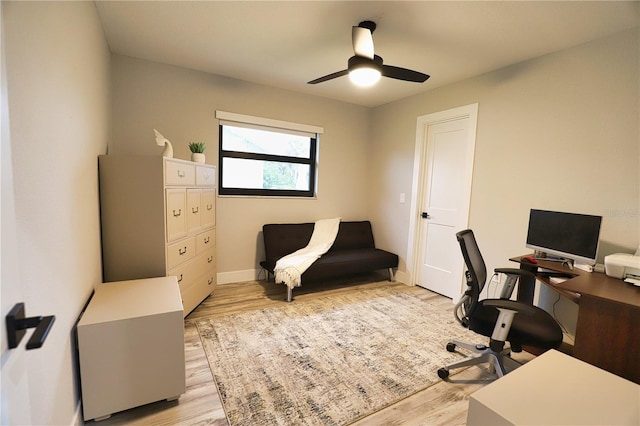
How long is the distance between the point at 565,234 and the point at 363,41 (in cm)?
208

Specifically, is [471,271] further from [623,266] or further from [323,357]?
[323,357]

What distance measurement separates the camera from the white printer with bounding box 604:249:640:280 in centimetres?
183

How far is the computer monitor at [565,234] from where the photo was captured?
2080mm

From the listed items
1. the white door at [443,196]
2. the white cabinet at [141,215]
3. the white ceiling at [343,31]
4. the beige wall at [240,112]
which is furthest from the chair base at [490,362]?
the beige wall at [240,112]

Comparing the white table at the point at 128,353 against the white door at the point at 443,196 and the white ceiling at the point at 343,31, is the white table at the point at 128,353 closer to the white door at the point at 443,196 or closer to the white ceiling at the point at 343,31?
the white ceiling at the point at 343,31

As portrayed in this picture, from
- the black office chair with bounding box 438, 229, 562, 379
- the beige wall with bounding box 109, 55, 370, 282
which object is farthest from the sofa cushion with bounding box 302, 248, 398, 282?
the black office chair with bounding box 438, 229, 562, 379

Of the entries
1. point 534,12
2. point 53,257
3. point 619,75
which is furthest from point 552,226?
point 53,257

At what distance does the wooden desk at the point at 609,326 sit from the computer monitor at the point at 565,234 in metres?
0.35

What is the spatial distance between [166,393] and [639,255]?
3.12 meters

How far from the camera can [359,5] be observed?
1.94 metres

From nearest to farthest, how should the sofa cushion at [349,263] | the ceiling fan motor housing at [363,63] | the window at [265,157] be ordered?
the ceiling fan motor housing at [363,63]
the sofa cushion at [349,263]
the window at [265,157]

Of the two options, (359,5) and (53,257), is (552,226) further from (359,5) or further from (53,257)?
(53,257)

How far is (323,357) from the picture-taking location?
2.20 m

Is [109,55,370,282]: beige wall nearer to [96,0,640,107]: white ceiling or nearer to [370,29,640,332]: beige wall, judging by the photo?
[96,0,640,107]: white ceiling
